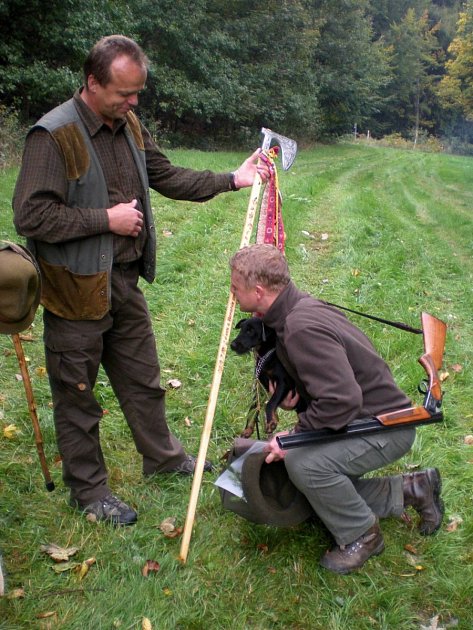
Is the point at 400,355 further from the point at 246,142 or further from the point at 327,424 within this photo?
the point at 246,142

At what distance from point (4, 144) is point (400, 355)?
35.3ft

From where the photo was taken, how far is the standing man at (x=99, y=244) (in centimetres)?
280

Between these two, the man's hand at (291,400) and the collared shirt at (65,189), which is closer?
the collared shirt at (65,189)

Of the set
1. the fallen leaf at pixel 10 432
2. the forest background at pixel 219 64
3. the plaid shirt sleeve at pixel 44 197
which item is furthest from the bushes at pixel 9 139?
the plaid shirt sleeve at pixel 44 197

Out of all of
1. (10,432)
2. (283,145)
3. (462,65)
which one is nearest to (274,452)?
(283,145)

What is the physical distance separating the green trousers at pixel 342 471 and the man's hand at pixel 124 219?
130 centimetres

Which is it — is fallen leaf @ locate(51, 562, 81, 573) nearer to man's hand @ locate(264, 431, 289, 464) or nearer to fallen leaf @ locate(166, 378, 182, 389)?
man's hand @ locate(264, 431, 289, 464)

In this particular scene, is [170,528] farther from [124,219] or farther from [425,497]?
[124,219]

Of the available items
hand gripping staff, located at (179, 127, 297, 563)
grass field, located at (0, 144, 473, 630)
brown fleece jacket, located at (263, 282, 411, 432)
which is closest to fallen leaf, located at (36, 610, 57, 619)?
grass field, located at (0, 144, 473, 630)

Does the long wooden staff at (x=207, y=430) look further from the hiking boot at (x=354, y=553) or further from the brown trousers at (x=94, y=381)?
the hiking boot at (x=354, y=553)

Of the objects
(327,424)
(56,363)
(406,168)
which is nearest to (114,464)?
(56,363)

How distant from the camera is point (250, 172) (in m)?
3.54

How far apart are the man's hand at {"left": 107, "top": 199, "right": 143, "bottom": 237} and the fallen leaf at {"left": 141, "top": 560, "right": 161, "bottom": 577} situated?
62.9 inches

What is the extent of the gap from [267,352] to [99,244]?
975 millimetres
